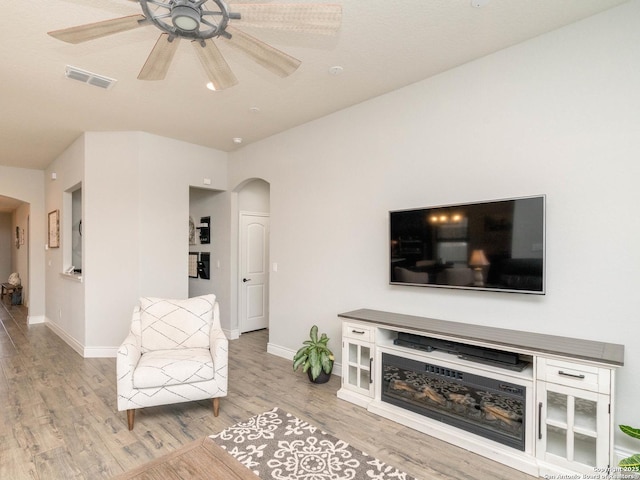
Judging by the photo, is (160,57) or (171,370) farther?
(171,370)

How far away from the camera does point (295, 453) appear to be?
2.33 metres

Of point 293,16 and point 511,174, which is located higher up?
point 293,16

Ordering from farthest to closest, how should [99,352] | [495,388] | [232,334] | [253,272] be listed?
[253,272]
[232,334]
[99,352]
[495,388]

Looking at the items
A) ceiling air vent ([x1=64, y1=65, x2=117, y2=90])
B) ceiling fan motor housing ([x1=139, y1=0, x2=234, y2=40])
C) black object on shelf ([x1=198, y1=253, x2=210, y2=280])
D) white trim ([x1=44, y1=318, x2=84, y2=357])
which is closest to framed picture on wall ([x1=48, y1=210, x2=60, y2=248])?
white trim ([x1=44, y1=318, x2=84, y2=357])

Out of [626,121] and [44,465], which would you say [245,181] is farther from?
[626,121]

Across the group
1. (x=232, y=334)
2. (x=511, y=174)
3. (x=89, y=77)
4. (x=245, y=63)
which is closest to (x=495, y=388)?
(x=511, y=174)

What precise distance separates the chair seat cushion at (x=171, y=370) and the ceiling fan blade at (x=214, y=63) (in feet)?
6.70

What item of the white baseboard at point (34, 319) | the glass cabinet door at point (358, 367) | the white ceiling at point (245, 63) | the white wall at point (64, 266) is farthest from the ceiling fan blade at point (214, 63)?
the white baseboard at point (34, 319)

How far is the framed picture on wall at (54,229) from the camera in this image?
5.52m

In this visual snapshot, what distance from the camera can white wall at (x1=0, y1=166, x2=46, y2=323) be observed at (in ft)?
20.8

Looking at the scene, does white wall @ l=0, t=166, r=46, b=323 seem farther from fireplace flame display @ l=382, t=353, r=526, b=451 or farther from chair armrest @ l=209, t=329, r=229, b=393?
fireplace flame display @ l=382, t=353, r=526, b=451

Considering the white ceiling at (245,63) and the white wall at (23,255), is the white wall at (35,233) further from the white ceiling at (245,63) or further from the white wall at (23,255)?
the white ceiling at (245,63)

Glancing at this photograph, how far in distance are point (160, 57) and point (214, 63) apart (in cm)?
28

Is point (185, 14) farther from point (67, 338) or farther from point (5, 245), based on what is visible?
point (5, 245)
